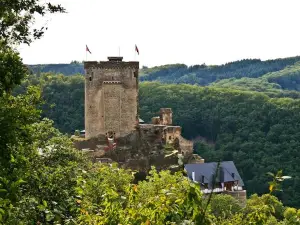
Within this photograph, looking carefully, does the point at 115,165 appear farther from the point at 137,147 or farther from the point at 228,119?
the point at 228,119

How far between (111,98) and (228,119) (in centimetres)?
8062

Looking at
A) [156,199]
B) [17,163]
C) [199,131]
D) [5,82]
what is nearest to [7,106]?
[5,82]

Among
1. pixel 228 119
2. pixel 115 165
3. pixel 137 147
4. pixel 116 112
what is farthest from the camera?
pixel 228 119

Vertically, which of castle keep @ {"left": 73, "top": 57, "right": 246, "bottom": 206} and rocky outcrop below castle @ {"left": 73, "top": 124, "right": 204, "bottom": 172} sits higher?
castle keep @ {"left": 73, "top": 57, "right": 246, "bottom": 206}

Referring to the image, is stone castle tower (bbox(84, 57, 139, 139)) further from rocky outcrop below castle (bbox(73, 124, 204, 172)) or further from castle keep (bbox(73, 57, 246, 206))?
rocky outcrop below castle (bbox(73, 124, 204, 172))

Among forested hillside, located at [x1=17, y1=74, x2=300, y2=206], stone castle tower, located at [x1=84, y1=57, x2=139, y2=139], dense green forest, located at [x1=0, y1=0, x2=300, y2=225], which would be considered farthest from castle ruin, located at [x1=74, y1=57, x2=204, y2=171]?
forested hillside, located at [x1=17, y1=74, x2=300, y2=206]

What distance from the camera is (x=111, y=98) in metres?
52.7

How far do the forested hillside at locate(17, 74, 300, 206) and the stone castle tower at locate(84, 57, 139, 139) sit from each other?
125 feet

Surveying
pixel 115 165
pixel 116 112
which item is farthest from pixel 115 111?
pixel 115 165

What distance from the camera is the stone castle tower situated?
52.3 metres

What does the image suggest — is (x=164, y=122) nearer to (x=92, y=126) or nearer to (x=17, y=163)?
(x=92, y=126)

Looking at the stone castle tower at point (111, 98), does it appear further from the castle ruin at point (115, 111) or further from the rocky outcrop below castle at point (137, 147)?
the rocky outcrop below castle at point (137, 147)

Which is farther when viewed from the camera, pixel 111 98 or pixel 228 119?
pixel 228 119

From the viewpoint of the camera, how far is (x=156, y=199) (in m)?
11.3
